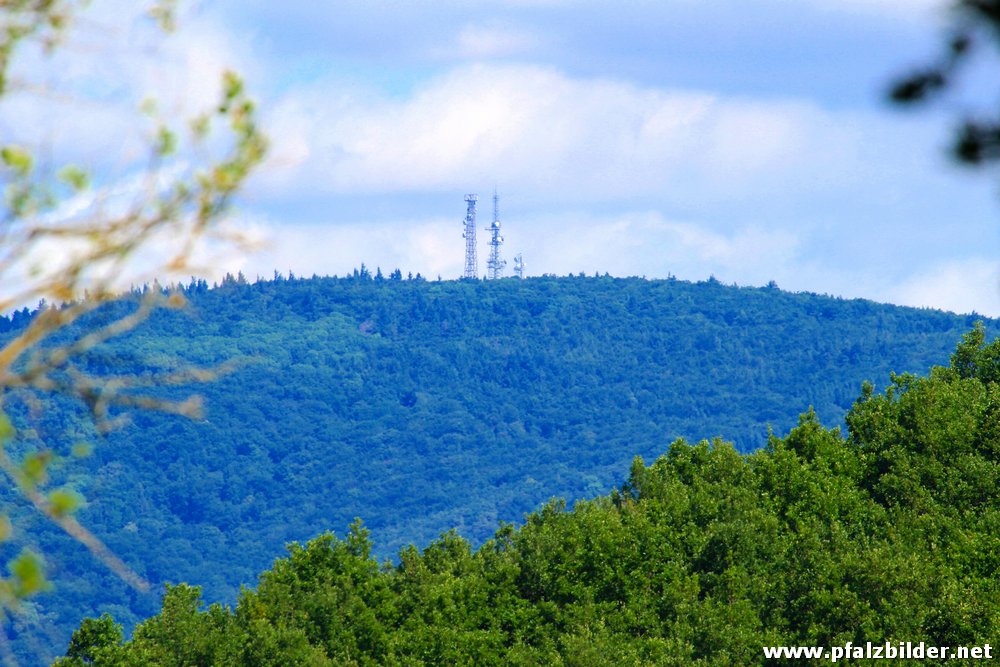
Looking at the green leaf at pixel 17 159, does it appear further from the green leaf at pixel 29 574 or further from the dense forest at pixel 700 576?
the dense forest at pixel 700 576

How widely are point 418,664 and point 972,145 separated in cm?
4617

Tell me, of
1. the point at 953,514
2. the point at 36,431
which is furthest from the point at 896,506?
the point at 36,431

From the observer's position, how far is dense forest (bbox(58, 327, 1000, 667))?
49.4 metres

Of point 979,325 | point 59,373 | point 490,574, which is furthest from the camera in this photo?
point 979,325

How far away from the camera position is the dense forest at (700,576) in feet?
162

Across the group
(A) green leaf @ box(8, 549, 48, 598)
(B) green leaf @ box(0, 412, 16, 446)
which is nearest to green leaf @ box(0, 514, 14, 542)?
(A) green leaf @ box(8, 549, 48, 598)

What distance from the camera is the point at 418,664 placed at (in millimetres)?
50188

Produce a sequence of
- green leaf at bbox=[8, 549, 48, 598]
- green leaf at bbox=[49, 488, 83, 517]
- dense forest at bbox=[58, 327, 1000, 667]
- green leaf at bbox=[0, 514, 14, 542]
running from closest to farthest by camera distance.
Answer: green leaf at bbox=[8, 549, 48, 598] → green leaf at bbox=[0, 514, 14, 542] → green leaf at bbox=[49, 488, 83, 517] → dense forest at bbox=[58, 327, 1000, 667]

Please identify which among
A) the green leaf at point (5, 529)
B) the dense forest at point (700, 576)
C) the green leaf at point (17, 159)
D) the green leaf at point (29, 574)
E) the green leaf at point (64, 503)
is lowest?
the green leaf at point (29, 574)

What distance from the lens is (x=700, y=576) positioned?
55.2m

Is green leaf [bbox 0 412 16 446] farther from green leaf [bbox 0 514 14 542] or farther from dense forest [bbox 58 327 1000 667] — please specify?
dense forest [bbox 58 327 1000 667]

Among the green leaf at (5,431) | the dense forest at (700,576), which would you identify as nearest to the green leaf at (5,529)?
the green leaf at (5,431)

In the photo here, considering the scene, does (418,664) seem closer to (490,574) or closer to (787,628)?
(490,574)

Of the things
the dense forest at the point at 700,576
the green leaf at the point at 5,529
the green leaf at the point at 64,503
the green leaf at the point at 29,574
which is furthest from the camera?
the dense forest at the point at 700,576
